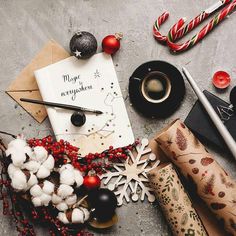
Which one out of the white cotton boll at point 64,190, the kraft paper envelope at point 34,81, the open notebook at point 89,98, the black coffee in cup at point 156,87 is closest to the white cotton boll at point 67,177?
the white cotton boll at point 64,190

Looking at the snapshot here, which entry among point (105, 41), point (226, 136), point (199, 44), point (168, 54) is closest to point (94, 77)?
point (105, 41)

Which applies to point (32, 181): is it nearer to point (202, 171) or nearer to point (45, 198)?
point (45, 198)

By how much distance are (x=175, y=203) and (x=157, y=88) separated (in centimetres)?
37

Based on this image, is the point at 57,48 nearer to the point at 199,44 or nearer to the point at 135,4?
the point at 135,4

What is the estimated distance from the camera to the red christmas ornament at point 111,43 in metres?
1.35

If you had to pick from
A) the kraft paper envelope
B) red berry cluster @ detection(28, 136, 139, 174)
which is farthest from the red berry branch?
the kraft paper envelope

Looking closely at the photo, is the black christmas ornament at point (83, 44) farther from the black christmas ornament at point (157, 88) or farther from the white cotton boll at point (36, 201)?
the white cotton boll at point (36, 201)

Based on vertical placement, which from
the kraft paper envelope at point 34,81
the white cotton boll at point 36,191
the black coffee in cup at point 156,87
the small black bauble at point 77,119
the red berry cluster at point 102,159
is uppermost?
the kraft paper envelope at point 34,81

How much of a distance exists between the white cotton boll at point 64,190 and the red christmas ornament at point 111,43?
45 centimetres

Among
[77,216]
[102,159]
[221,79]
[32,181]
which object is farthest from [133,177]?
[221,79]

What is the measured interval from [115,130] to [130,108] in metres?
0.09

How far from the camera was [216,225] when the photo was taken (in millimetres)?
1314

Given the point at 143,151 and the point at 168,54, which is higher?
the point at 168,54

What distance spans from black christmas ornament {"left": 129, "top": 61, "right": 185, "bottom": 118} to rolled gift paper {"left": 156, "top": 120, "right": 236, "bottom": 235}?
0.31ft
